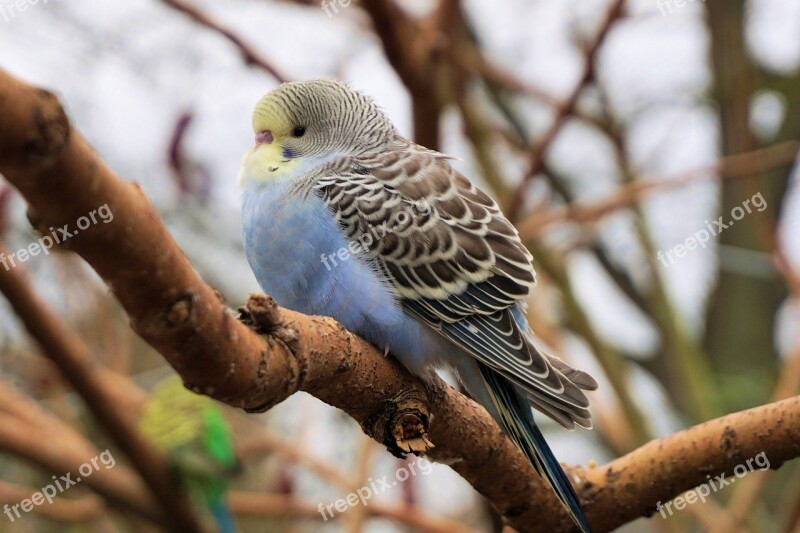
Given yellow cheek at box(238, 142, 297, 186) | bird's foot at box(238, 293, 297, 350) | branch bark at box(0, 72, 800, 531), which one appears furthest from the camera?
yellow cheek at box(238, 142, 297, 186)

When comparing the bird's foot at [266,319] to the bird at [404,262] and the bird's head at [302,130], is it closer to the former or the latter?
the bird at [404,262]

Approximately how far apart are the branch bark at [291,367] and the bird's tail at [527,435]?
0.06m

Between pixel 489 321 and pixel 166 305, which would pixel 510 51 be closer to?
pixel 489 321

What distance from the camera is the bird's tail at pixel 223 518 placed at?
179 inches

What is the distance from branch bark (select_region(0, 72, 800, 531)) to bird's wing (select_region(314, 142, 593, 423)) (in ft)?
0.62

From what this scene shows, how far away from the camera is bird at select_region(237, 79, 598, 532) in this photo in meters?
2.36

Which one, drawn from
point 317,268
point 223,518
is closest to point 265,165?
point 317,268

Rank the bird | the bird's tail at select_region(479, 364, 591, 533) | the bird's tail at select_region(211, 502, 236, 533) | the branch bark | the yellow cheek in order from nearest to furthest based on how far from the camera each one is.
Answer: the branch bark → the bird's tail at select_region(479, 364, 591, 533) → the bird → the yellow cheek → the bird's tail at select_region(211, 502, 236, 533)

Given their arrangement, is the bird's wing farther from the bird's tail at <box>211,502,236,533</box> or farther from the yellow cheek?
the bird's tail at <box>211,502,236,533</box>

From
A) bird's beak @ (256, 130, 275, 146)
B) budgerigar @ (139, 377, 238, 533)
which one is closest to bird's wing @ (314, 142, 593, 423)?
Result: bird's beak @ (256, 130, 275, 146)

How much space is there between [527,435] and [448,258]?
560 millimetres

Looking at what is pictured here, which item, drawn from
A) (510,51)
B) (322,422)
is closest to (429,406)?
(322,422)

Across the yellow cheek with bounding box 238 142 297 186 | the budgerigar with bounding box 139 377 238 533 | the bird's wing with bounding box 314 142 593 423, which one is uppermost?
the yellow cheek with bounding box 238 142 297 186

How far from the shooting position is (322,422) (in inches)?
212
